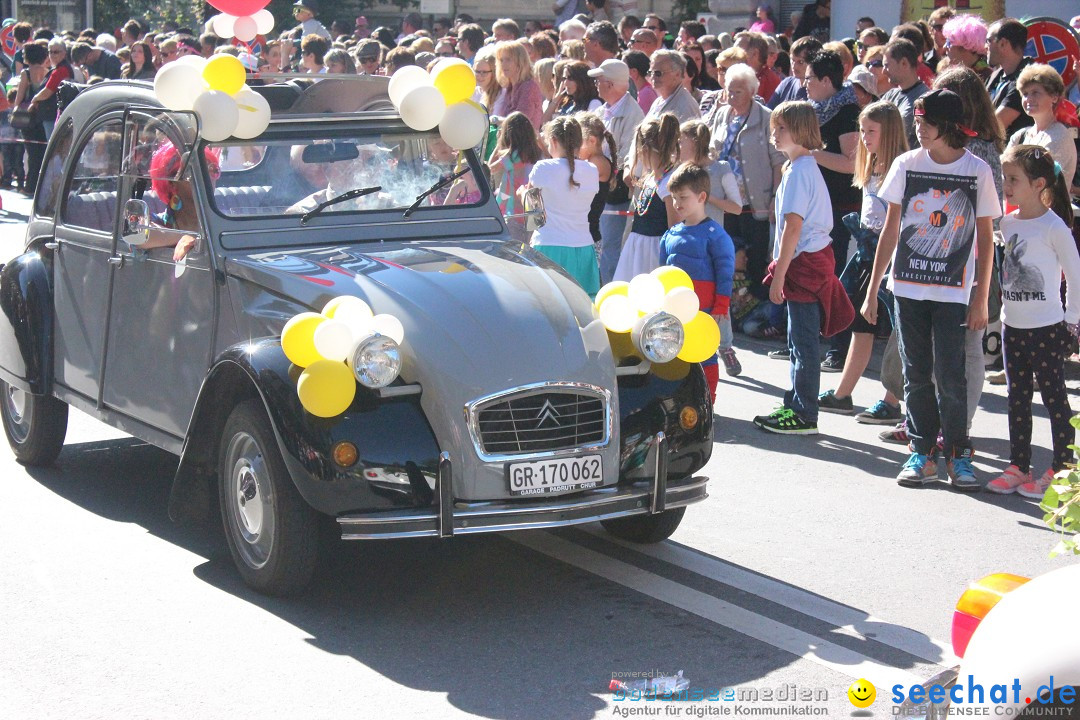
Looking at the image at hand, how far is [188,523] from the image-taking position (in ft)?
20.7

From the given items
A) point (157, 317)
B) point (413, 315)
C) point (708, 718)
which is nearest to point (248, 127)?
point (157, 317)

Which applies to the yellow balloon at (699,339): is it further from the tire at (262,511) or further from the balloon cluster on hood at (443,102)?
the tire at (262,511)

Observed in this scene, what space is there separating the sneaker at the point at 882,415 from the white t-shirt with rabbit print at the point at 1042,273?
169cm

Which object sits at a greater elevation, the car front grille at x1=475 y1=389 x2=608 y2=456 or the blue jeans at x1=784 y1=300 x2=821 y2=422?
the car front grille at x1=475 y1=389 x2=608 y2=456

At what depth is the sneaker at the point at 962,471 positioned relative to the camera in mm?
7059

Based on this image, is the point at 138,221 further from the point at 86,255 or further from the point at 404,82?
the point at 404,82

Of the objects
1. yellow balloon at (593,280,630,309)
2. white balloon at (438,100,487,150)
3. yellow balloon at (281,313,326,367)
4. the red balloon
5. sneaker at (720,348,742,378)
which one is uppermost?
the red balloon

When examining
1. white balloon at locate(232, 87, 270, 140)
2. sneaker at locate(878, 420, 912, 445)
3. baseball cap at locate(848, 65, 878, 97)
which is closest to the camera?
white balloon at locate(232, 87, 270, 140)

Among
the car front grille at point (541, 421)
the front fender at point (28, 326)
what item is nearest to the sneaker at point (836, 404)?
the car front grille at point (541, 421)

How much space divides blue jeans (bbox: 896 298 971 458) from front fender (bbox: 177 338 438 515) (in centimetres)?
306

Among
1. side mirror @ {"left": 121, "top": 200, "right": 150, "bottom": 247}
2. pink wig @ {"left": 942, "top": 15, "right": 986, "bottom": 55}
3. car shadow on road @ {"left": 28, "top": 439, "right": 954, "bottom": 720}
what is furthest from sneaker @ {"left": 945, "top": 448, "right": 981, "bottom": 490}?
pink wig @ {"left": 942, "top": 15, "right": 986, "bottom": 55}

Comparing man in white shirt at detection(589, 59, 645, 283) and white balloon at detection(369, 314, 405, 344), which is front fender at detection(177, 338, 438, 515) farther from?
man in white shirt at detection(589, 59, 645, 283)

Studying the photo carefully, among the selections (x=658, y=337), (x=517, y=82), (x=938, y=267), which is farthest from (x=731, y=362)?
(x=658, y=337)

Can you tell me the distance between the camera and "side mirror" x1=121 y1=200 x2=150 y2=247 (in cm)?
590
